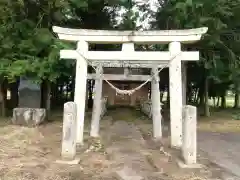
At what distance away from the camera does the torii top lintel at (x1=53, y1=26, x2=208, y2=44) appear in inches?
350

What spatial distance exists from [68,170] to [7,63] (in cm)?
759

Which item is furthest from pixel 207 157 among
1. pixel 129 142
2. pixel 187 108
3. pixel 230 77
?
pixel 230 77

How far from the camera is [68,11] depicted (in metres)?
14.3

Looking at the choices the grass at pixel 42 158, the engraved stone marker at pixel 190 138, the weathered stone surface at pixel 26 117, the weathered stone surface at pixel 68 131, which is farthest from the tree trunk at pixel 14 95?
the engraved stone marker at pixel 190 138

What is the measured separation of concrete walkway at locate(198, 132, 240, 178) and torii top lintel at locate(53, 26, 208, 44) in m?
2.88

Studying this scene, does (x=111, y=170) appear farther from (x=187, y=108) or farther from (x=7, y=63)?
(x=7, y=63)

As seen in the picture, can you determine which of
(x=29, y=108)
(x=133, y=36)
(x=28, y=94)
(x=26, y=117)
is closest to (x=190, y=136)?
(x=133, y=36)

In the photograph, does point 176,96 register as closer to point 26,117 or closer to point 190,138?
point 190,138

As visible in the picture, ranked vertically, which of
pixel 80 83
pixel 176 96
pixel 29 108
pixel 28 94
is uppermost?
pixel 80 83

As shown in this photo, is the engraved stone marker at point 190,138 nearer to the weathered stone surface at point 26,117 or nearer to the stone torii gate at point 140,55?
the stone torii gate at point 140,55

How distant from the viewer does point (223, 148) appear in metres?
9.21

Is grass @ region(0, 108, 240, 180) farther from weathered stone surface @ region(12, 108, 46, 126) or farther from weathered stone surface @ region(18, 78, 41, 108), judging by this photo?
weathered stone surface @ region(18, 78, 41, 108)

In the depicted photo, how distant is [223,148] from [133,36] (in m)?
3.76

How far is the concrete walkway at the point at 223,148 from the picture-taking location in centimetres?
719
